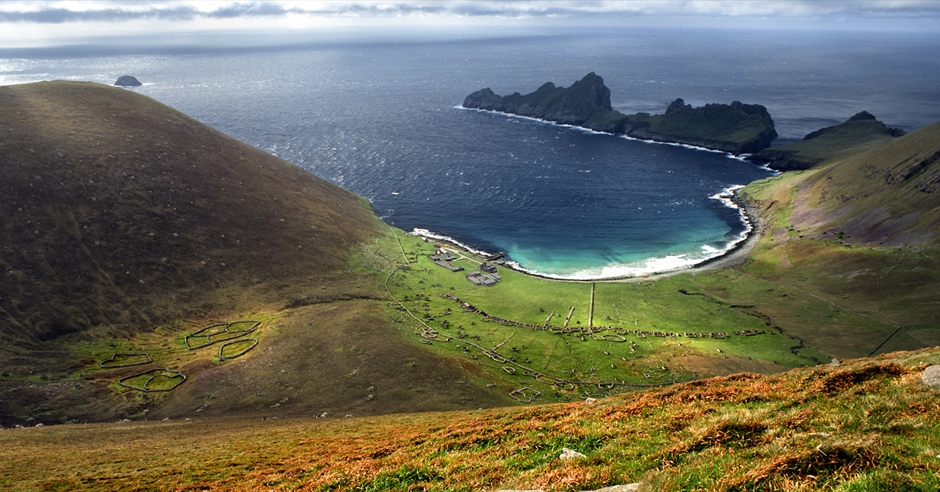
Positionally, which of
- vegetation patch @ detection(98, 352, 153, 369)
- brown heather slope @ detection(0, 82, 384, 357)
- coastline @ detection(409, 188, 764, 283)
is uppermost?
brown heather slope @ detection(0, 82, 384, 357)

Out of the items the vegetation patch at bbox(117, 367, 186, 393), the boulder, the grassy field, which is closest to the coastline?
the grassy field

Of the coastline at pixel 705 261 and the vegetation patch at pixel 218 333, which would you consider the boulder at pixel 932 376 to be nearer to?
the vegetation patch at pixel 218 333

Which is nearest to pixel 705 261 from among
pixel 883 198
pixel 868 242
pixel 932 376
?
pixel 868 242

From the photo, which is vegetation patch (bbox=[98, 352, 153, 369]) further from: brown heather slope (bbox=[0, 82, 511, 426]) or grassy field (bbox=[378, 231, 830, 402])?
grassy field (bbox=[378, 231, 830, 402])

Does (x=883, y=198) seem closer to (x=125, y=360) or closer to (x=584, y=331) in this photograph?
(x=584, y=331)

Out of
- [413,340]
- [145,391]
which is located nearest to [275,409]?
[145,391]

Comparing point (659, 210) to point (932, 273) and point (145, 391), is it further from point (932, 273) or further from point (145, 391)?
point (145, 391)

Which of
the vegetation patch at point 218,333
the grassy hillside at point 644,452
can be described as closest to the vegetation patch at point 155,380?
the vegetation patch at point 218,333
